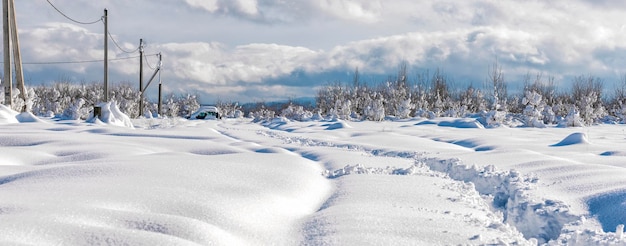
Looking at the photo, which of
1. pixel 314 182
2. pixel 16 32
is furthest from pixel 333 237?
pixel 16 32

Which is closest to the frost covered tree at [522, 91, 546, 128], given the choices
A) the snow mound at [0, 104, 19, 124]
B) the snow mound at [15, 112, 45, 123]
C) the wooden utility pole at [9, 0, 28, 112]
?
the snow mound at [15, 112, 45, 123]

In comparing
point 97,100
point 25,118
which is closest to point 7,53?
point 25,118

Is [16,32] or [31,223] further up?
[16,32]

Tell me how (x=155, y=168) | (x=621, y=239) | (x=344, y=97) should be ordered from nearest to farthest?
1. (x=621, y=239)
2. (x=155, y=168)
3. (x=344, y=97)

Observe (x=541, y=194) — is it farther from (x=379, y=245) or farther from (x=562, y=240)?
(x=379, y=245)

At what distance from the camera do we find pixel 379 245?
2.50 metres

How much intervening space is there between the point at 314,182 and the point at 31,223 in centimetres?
253

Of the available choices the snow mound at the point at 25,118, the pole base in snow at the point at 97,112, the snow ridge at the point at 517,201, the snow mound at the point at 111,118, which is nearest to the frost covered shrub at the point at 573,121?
the snow ridge at the point at 517,201

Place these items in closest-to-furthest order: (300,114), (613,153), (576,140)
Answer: (613,153), (576,140), (300,114)

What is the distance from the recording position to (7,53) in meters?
13.2

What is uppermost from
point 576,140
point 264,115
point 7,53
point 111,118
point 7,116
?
point 7,53

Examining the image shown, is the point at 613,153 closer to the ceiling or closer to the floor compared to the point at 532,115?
closer to the floor

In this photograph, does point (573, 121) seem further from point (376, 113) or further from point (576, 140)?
point (576, 140)

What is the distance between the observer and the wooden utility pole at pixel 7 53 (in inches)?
517
